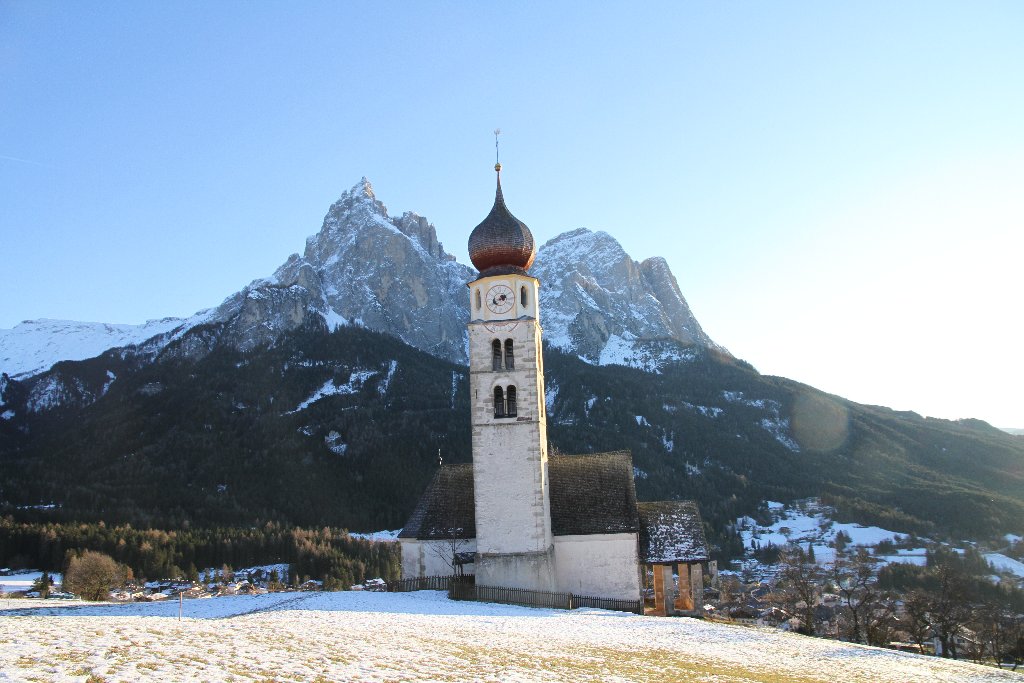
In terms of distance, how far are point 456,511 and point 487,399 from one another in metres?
6.59

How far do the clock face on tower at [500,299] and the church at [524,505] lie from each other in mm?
47

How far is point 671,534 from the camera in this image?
40531mm

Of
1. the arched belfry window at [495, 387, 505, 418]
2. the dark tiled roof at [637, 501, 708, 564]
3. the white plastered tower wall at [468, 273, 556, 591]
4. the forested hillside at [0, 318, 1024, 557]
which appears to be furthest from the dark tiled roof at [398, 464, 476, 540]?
the forested hillside at [0, 318, 1024, 557]

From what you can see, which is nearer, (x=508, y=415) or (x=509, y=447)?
(x=509, y=447)

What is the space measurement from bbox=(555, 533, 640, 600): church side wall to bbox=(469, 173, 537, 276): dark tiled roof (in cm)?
1313

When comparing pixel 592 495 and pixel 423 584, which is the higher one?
pixel 592 495

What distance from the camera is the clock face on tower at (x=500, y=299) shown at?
40688mm

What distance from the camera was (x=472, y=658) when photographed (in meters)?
21.1

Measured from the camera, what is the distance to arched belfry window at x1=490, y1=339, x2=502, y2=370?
131 ft

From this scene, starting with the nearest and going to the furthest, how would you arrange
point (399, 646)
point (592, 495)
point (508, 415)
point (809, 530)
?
point (399, 646) → point (508, 415) → point (592, 495) → point (809, 530)

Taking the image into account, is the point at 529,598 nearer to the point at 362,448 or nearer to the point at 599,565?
the point at 599,565

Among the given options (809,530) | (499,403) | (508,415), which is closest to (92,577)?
(499,403)

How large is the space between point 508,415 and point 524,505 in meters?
4.12

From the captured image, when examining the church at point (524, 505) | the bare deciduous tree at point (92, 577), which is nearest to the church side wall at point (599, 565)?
the church at point (524, 505)
